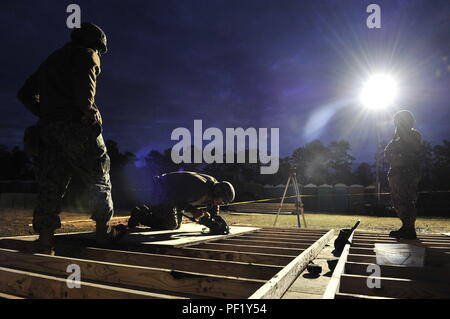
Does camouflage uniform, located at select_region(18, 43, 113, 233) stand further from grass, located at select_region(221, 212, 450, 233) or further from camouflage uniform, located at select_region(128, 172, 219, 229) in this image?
grass, located at select_region(221, 212, 450, 233)

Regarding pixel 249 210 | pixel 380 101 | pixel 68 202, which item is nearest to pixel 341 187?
pixel 380 101

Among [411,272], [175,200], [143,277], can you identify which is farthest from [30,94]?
[411,272]

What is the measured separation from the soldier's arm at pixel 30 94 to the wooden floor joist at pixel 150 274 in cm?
172

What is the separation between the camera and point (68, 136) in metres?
3.26

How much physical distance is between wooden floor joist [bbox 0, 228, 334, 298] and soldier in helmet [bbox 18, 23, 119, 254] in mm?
483

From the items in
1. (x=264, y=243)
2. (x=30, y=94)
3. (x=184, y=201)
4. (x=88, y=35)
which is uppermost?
(x=88, y=35)

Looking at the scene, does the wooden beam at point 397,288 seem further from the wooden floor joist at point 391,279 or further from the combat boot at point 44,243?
the combat boot at point 44,243

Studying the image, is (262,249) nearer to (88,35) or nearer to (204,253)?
(204,253)

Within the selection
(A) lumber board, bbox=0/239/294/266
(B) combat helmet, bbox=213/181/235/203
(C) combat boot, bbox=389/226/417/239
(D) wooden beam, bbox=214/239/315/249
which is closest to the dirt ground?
(A) lumber board, bbox=0/239/294/266

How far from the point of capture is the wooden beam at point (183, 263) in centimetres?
253

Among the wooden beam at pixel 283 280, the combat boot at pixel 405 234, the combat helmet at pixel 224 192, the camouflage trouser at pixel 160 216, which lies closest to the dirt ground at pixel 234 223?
the camouflage trouser at pixel 160 216

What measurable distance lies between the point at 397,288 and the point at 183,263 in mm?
1787

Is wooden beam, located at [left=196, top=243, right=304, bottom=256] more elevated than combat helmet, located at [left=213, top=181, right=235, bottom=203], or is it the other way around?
combat helmet, located at [left=213, top=181, right=235, bottom=203]

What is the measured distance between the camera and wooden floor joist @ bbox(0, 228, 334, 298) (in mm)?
1986
